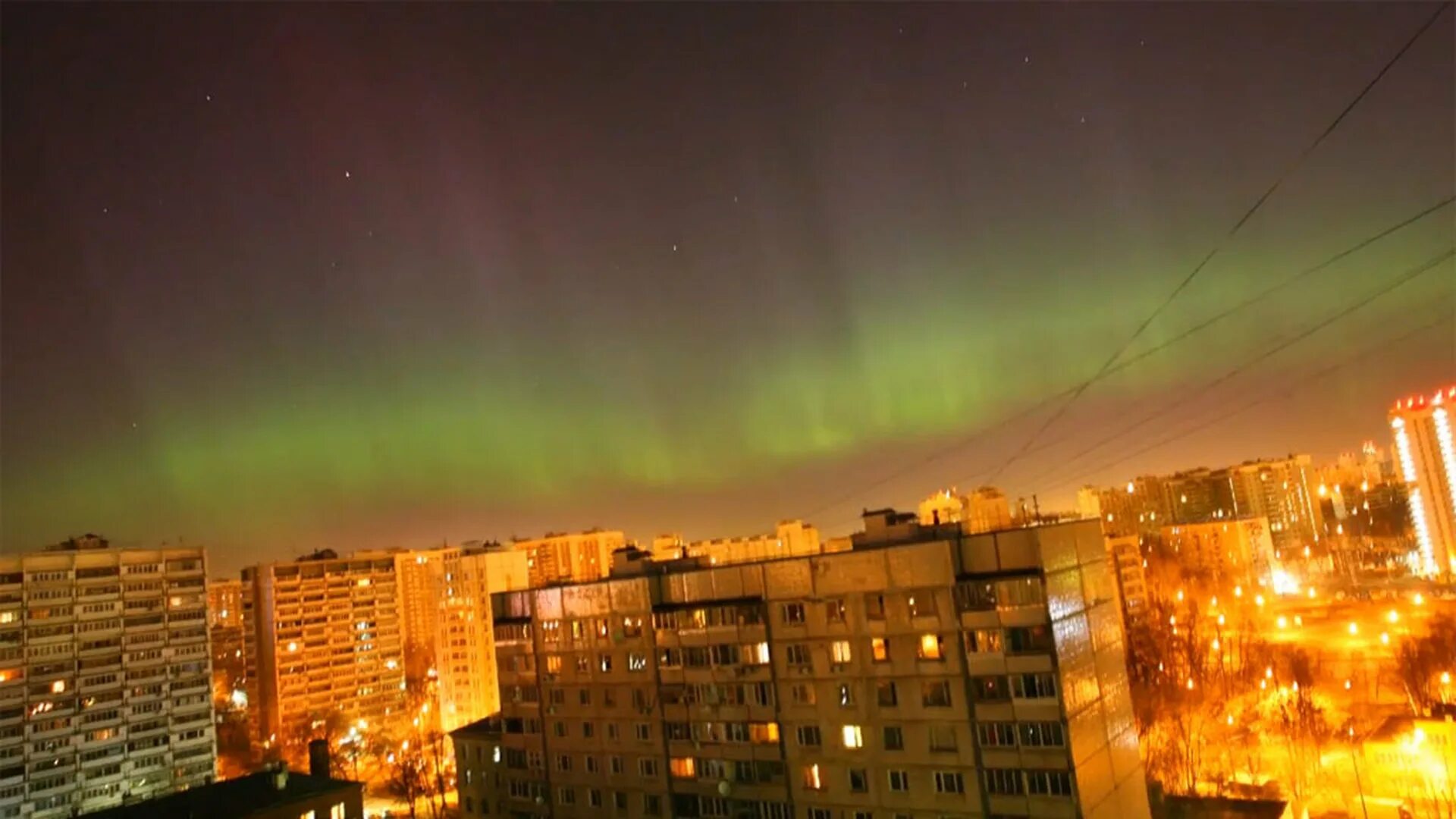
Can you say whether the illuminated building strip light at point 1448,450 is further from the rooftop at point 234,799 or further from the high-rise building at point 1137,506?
the rooftop at point 234,799

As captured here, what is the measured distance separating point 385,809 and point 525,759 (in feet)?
84.8

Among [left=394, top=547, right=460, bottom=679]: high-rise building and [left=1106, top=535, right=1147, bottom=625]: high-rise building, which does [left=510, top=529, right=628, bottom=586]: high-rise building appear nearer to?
[left=394, top=547, right=460, bottom=679]: high-rise building

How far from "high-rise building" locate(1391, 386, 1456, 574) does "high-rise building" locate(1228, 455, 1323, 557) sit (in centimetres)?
1957

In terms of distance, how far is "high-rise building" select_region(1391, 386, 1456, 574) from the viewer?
71125 millimetres

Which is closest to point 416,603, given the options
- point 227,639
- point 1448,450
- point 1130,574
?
point 227,639

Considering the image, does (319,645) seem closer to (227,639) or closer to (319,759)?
(227,639)

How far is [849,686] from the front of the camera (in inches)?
650

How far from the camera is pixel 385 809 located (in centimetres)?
4219

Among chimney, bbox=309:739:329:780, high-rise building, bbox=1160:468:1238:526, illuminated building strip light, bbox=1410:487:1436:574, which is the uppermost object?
high-rise building, bbox=1160:468:1238:526

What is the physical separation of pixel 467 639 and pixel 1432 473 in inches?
3215

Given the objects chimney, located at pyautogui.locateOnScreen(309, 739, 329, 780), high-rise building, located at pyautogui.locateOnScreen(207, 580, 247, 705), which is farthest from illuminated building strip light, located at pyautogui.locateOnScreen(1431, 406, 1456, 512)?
high-rise building, located at pyautogui.locateOnScreen(207, 580, 247, 705)

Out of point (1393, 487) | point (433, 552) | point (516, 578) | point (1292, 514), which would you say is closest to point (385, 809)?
point (516, 578)

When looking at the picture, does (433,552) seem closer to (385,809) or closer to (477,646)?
(477,646)

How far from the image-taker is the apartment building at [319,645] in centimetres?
6462
